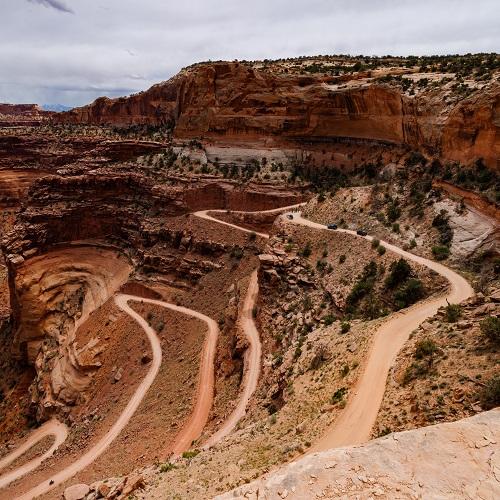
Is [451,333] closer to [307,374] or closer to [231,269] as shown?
[307,374]

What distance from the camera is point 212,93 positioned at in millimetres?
67500

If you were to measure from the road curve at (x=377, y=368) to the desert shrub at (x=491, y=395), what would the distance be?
4.04 meters

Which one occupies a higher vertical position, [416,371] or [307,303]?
[416,371]

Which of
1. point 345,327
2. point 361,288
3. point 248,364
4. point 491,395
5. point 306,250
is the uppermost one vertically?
point 491,395

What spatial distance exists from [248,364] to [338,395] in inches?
555

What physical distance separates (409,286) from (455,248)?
21.5 ft

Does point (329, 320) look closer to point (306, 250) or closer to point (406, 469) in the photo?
point (306, 250)

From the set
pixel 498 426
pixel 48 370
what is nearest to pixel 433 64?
pixel 498 426

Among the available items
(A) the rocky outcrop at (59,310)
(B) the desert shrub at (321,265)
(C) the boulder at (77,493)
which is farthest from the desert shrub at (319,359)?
(A) the rocky outcrop at (59,310)

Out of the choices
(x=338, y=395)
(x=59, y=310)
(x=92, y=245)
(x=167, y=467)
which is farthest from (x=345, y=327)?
(x=92, y=245)

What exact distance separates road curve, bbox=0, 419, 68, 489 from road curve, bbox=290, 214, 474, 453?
1207 inches

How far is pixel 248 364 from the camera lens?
32062mm

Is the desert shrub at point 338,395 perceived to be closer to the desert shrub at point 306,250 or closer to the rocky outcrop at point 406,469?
the rocky outcrop at point 406,469

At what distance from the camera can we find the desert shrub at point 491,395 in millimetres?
13655
